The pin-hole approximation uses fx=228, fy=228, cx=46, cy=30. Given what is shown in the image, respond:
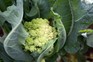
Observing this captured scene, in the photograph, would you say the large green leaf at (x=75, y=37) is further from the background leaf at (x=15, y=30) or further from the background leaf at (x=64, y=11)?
the background leaf at (x=15, y=30)

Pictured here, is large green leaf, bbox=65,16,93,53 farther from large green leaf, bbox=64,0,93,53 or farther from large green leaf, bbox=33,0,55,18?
large green leaf, bbox=33,0,55,18

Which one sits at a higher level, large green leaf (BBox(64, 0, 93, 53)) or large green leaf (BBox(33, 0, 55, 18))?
large green leaf (BBox(33, 0, 55, 18))

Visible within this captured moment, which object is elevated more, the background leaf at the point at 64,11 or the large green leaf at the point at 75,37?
the background leaf at the point at 64,11

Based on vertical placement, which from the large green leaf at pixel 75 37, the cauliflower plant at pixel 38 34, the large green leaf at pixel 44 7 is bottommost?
the large green leaf at pixel 75 37

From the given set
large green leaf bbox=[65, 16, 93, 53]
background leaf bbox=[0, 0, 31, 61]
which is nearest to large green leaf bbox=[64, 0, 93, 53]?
large green leaf bbox=[65, 16, 93, 53]

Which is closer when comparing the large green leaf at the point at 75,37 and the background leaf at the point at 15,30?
the background leaf at the point at 15,30

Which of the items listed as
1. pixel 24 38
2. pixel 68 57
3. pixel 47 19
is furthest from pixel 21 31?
pixel 68 57

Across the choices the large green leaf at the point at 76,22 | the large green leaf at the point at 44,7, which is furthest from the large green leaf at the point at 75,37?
the large green leaf at the point at 44,7

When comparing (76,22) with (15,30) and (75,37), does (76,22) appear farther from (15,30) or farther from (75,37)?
(15,30)
